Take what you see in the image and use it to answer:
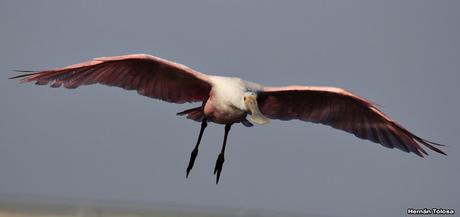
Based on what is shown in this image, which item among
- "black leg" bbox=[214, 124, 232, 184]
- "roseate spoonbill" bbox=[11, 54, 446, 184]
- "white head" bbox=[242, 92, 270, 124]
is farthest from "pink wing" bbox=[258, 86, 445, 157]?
"white head" bbox=[242, 92, 270, 124]

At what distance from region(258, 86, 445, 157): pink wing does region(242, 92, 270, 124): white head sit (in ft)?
3.92

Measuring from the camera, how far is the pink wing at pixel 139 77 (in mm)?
10870

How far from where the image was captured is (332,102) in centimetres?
1226

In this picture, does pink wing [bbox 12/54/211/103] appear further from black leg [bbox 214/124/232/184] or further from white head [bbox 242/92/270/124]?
white head [bbox 242/92/270/124]

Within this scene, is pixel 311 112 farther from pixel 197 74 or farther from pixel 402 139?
A: pixel 197 74

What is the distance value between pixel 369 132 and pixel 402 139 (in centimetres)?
61

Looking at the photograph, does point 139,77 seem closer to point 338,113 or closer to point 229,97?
point 229,97

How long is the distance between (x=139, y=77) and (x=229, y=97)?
6.46ft

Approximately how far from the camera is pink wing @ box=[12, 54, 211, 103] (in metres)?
10.9

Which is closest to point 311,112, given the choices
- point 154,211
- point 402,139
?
point 402,139

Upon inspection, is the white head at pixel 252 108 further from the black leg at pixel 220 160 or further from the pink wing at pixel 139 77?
the black leg at pixel 220 160

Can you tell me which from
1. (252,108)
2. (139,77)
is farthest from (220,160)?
(252,108)

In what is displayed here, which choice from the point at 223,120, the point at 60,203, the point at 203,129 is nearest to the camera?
the point at 60,203

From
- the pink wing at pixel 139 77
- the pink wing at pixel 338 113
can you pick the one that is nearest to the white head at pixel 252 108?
the pink wing at pixel 139 77
